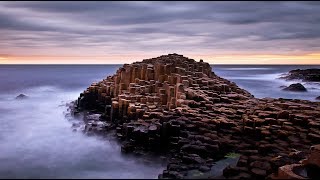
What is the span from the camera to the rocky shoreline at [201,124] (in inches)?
321

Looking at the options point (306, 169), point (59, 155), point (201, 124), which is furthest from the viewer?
point (201, 124)

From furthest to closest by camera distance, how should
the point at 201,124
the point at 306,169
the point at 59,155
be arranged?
the point at 201,124 → the point at 59,155 → the point at 306,169

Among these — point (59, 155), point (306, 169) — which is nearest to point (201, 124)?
point (306, 169)

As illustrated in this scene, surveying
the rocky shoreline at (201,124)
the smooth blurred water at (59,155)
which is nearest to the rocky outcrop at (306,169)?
the rocky shoreline at (201,124)

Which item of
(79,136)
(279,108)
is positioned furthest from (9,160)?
(279,108)

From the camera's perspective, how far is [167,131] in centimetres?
1062

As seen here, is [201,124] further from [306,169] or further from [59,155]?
[59,155]

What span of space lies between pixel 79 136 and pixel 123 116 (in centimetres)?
170

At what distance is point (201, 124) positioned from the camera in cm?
1047

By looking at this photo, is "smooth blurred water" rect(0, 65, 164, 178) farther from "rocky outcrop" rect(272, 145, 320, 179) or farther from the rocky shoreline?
"rocky outcrop" rect(272, 145, 320, 179)

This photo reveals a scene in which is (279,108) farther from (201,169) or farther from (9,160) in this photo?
(9,160)

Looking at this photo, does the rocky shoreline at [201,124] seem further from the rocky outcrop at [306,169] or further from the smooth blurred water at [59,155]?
the smooth blurred water at [59,155]

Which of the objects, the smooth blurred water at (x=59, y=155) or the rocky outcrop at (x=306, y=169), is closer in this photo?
the rocky outcrop at (x=306, y=169)

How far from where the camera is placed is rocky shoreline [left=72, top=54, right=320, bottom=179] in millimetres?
8155
